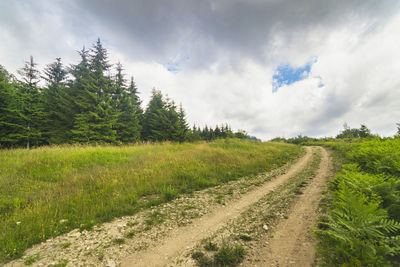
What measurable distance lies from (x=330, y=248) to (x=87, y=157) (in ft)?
40.0

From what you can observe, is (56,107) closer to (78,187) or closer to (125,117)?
(125,117)

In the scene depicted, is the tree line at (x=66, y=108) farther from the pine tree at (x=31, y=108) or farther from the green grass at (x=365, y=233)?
the green grass at (x=365, y=233)

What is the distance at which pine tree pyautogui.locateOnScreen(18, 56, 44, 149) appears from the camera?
693 inches

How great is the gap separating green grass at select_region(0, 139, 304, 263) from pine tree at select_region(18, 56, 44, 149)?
12992 mm

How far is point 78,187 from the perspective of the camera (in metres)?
5.73

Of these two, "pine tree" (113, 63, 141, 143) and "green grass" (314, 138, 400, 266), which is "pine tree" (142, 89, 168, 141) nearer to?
"pine tree" (113, 63, 141, 143)

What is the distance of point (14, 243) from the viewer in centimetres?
305

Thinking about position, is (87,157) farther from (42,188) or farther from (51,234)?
(51,234)

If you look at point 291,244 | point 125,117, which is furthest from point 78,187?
point 125,117

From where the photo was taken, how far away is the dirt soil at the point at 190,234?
2764mm

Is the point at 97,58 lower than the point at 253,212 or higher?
higher

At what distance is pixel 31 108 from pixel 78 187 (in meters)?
22.1

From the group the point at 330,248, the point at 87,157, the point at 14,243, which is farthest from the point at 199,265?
the point at 87,157

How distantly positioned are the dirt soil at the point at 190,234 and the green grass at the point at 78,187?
1.62 feet
